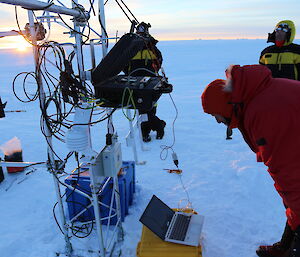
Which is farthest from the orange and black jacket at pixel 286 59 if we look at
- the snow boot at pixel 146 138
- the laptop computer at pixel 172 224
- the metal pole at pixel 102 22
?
the metal pole at pixel 102 22

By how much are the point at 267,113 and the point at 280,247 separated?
174 cm

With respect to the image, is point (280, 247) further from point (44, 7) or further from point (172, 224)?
point (44, 7)

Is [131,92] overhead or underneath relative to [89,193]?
overhead

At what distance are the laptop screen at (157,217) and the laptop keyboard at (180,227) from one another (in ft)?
0.28

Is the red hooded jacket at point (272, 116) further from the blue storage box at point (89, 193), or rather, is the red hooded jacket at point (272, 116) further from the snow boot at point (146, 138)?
the snow boot at point (146, 138)

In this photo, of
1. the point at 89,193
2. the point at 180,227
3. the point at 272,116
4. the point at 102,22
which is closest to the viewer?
the point at 272,116

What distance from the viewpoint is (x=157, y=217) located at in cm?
290

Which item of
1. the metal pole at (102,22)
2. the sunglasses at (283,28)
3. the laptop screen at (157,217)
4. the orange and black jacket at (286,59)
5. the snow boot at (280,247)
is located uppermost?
the sunglasses at (283,28)

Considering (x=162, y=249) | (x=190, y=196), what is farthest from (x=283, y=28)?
(x=162, y=249)

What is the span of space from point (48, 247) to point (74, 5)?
2479 millimetres

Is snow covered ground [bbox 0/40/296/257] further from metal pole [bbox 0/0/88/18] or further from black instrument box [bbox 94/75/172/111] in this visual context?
metal pole [bbox 0/0/88/18]

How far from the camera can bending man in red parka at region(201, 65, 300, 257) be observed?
1.65m

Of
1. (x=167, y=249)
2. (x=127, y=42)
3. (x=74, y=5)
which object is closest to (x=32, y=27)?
(x=74, y=5)

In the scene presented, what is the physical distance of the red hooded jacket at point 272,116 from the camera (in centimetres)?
164
